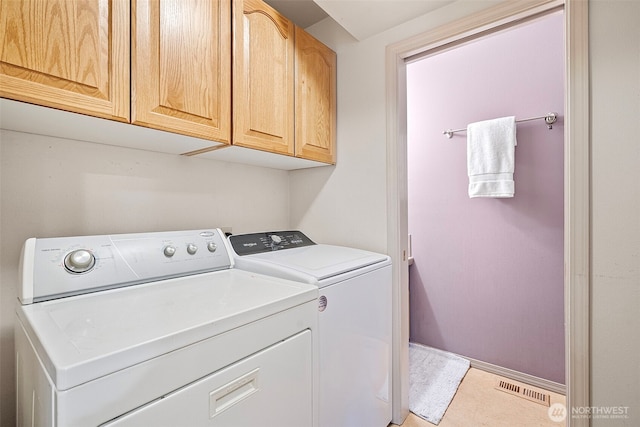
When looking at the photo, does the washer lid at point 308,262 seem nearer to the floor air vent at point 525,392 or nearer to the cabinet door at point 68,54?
the cabinet door at point 68,54

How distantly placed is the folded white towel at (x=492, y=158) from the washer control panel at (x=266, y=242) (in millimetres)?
1309

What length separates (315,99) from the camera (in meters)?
1.65

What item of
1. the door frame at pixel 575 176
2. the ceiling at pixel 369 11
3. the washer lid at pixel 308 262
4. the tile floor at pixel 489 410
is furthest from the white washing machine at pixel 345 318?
the ceiling at pixel 369 11

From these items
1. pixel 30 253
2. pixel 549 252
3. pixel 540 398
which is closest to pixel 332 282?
pixel 30 253

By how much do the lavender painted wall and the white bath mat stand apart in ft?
0.33

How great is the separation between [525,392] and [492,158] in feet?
5.25

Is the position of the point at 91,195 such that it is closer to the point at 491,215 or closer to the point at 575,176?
the point at 575,176

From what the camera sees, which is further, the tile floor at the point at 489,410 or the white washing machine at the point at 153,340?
the tile floor at the point at 489,410

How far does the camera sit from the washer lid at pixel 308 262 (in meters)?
1.10

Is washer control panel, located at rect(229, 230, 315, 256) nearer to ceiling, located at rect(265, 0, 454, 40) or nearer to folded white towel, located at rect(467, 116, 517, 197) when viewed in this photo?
ceiling, located at rect(265, 0, 454, 40)

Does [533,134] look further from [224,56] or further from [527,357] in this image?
[224,56]

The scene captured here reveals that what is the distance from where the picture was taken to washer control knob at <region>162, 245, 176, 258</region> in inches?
45.3

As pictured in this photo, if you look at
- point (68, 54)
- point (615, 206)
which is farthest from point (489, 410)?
point (68, 54)

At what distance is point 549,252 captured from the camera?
1879 mm
